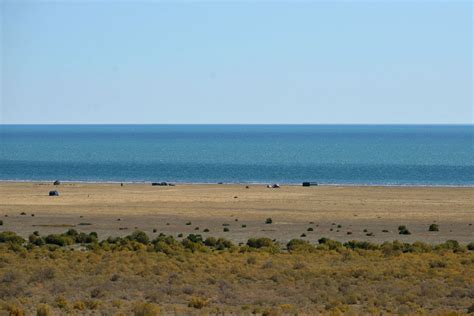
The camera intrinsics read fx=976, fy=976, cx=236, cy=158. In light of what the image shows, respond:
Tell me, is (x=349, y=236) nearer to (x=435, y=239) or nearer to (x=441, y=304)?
(x=435, y=239)

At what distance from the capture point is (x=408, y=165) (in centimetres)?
16388

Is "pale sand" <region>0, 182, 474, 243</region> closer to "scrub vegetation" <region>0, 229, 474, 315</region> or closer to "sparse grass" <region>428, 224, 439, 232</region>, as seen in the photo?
"sparse grass" <region>428, 224, 439, 232</region>

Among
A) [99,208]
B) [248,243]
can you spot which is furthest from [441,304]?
[99,208]

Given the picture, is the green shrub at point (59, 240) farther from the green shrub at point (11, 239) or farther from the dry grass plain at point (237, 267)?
the dry grass plain at point (237, 267)

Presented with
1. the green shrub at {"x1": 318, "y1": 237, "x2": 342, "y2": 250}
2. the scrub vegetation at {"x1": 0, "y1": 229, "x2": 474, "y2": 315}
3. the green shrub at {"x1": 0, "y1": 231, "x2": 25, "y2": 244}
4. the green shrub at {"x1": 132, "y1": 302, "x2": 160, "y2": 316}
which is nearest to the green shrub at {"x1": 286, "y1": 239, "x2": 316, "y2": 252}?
the scrub vegetation at {"x1": 0, "y1": 229, "x2": 474, "y2": 315}

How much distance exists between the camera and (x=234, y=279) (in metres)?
34.3

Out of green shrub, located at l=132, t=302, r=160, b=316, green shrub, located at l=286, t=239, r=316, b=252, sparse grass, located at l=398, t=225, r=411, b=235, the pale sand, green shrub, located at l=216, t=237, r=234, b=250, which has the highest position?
green shrub, located at l=132, t=302, r=160, b=316

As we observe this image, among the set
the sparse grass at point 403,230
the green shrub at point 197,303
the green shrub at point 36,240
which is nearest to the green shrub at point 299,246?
the sparse grass at point 403,230

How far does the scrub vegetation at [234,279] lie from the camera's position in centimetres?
2902

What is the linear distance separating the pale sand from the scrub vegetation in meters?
9.58

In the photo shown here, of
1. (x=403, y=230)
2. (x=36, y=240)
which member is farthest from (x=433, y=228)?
(x=36, y=240)

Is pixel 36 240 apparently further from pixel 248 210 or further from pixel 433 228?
pixel 248 210

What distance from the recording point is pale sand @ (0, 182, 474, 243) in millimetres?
57500

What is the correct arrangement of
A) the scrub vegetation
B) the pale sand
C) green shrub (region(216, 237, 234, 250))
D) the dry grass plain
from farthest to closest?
the pale sand, green shrub (region(216, 237, 234, 250)), the dry grass plain, the scrub vegetation
